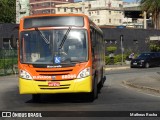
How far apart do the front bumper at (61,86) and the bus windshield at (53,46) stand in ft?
2.16

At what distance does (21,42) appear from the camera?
15.0m

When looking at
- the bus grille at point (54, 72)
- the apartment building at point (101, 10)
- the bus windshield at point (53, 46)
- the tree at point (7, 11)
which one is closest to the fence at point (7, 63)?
the bus windshield at point (53, 46)

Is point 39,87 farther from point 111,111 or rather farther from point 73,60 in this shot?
point 111,111

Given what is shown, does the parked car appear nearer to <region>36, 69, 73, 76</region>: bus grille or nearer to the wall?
the wall

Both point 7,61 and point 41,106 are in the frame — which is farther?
point 7,61

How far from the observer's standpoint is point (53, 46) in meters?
14.8

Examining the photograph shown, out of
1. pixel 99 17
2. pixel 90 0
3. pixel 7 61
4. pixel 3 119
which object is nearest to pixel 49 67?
pixel 3 119

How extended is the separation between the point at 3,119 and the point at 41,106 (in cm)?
410

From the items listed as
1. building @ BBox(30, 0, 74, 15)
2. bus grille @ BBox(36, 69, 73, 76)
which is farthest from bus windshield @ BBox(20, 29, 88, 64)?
building @ BBox(30, 0, 74, 15)

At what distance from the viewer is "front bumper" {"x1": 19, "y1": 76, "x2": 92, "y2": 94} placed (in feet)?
47.1

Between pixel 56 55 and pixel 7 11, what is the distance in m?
63.5

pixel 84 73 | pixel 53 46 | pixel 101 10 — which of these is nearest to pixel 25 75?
pixel 53 46

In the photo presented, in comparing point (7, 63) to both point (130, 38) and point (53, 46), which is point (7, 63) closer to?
point (53, 46)

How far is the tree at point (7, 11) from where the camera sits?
74250mm
